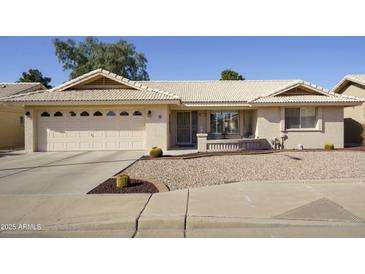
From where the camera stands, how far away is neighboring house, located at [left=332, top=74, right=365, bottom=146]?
18.9m

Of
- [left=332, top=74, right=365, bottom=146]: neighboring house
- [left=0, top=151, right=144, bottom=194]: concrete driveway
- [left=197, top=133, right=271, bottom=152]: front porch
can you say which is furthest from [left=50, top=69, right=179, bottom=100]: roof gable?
[left=332, top=74, right=365, bottom=146]: neighboring house

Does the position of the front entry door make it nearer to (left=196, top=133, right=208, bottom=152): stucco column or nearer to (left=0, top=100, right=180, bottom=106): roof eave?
(left=0, top=100, right=180, bottom=106): roof eave

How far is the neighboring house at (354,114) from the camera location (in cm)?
1891

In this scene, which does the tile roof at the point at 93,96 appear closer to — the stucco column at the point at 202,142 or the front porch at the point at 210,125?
the stucco column at the point at 202,142

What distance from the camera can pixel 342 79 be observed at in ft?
68.1

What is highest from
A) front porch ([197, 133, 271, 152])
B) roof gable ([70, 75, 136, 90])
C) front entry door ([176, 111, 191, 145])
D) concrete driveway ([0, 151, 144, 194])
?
roof gable ([70, 75, 136, 90])

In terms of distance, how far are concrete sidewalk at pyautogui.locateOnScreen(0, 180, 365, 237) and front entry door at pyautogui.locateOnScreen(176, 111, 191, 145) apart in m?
11.9

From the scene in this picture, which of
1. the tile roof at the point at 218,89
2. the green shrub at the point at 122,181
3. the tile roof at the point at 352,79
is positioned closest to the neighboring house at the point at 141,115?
the tile roof at the point at 218,89

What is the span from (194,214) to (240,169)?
193 inches

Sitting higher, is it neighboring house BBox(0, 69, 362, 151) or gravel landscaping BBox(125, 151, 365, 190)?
neighboring house BBox(0, 69, 362, 151)

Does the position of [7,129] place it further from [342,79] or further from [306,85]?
[342,79]

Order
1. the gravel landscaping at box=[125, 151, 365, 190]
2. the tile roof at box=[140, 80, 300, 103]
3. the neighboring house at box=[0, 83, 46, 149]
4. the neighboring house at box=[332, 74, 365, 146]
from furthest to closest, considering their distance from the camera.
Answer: the neighboring house at box=[0, 83, 46, 149]
the neighboring house at box=[332, 74, 365, 146]
the tile roof at box=[140, 80, 300, 103]
the gravel landscaping at box=[125, 151, 365, 190]

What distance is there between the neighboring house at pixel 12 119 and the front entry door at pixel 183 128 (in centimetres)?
1177
